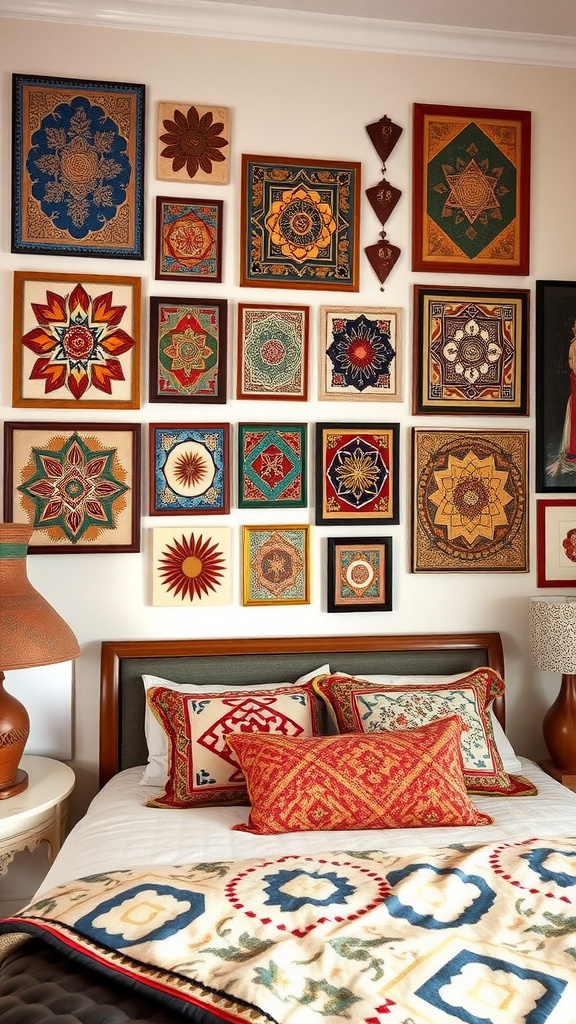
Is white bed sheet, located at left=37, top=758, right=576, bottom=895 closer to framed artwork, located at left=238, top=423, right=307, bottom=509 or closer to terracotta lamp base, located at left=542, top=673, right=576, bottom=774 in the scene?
terracotta lamp base, located at left=542, top=673, right=576, bottom=774

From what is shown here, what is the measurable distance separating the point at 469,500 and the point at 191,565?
1035mm

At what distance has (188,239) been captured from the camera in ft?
9.21

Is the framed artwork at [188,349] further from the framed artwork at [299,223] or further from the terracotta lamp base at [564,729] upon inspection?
the terracotta lamp base at [564,729]

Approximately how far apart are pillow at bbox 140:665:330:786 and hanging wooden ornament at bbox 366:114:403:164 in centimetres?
185

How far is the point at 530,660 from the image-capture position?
2855 mm

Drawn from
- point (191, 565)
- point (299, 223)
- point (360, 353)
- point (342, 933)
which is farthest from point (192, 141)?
point (342, 933)

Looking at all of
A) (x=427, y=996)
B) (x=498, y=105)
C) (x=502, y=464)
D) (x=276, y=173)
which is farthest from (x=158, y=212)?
(x=427, y=996)

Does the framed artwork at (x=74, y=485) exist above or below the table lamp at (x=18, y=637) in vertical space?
above

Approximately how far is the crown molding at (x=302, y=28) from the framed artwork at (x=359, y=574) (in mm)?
1753

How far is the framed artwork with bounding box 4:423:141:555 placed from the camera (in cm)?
272

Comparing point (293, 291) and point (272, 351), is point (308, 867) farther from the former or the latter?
point (293, 291)

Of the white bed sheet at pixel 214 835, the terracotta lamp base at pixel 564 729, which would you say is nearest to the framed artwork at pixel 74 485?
the white bed sheet at pixel 214 835

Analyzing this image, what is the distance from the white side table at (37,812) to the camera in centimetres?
223

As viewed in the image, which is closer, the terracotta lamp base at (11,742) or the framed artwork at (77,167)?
the terracotta lamp base at (11,742)
